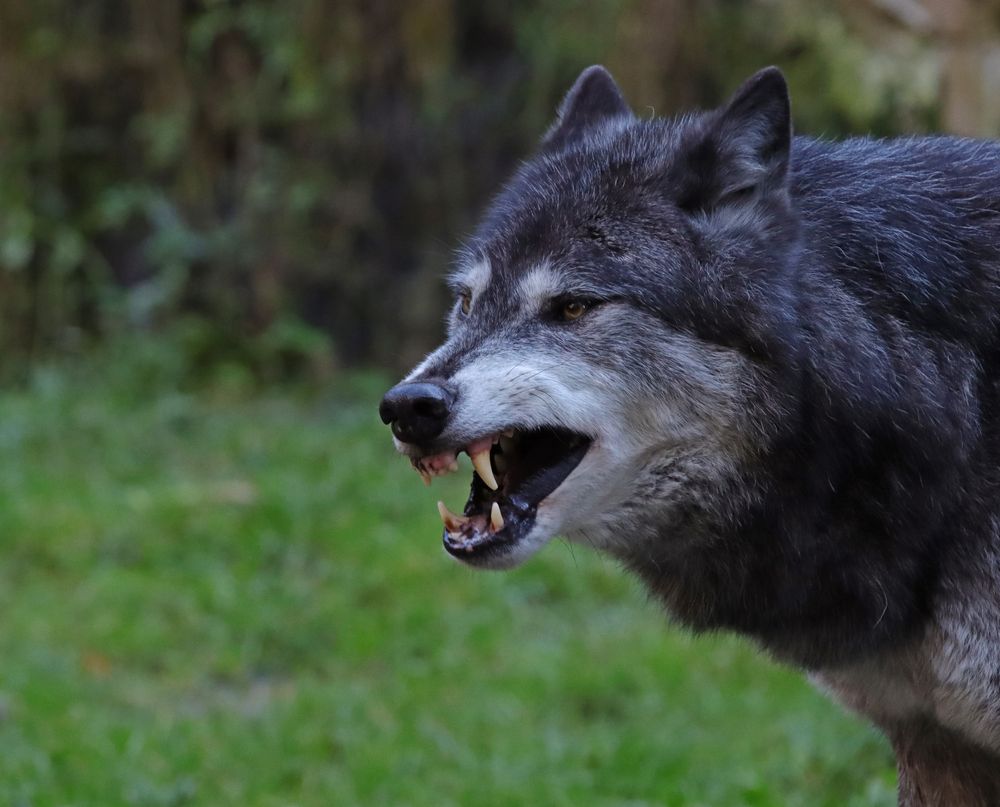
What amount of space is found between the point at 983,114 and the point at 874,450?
236 inches

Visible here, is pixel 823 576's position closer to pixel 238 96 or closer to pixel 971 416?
pixel 971 416

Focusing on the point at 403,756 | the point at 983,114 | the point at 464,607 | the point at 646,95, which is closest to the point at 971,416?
the point at 403,756

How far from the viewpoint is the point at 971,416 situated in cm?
348

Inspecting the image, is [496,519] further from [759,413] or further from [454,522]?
[759,413]

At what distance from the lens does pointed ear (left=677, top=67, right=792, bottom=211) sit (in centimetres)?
354

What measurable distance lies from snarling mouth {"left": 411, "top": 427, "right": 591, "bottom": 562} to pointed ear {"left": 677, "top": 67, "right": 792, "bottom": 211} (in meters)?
0.71

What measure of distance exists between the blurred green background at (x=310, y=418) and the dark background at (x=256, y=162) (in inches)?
1.0

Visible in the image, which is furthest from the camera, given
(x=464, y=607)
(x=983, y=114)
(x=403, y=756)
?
(x=983, y=114)

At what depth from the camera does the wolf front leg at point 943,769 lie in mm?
3711

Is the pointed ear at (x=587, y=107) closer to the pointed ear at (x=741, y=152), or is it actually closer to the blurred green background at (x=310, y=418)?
the pointed ear at (x=741, y=152)

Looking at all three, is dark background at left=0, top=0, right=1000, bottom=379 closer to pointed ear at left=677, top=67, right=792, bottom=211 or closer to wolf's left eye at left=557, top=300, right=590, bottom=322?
pointed ear at left=677, top=67, right=792, bottom=211

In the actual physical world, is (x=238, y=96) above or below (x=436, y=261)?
above

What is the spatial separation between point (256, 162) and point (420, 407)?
866cm

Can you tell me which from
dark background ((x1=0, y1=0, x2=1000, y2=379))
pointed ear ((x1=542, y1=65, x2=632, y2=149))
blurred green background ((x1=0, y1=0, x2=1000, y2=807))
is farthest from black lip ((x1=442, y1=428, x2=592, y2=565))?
dark background ((x1=0, y1=0, x2=1000, y2=379))
